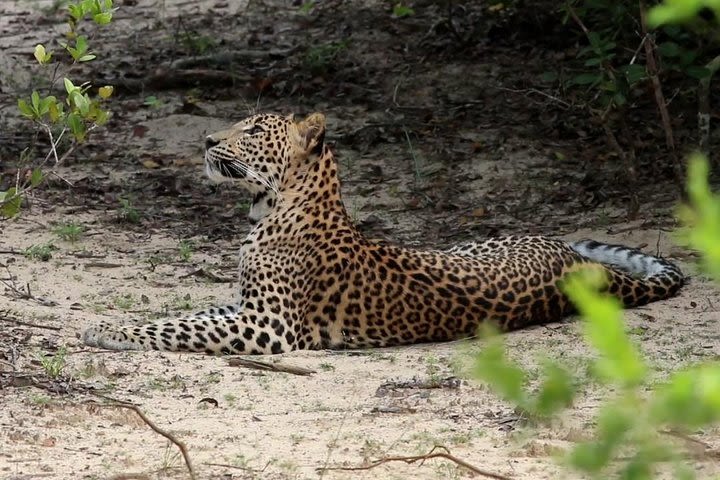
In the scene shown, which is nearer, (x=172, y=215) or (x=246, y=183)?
(x=246, y=183)

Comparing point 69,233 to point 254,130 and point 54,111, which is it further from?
point 54,111

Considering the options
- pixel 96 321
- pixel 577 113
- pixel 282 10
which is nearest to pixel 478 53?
pixel 577 113

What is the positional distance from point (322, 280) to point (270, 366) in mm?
1002

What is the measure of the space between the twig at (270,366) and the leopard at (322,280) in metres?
0.45

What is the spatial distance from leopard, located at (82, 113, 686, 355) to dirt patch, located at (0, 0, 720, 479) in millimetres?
239

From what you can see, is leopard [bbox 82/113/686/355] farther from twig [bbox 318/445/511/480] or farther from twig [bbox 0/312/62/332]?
twig [bbox 318/445/511/480]

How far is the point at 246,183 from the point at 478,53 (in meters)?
5.91

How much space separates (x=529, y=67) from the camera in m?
13.4

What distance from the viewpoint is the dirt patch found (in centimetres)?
559

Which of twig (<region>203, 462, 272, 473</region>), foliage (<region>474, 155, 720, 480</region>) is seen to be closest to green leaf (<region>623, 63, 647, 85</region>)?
twig (<region>203, 462, 272, 473</region>)

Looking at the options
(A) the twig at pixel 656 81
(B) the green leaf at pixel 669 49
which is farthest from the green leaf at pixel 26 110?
(B) the green leaf at pixel 669 49

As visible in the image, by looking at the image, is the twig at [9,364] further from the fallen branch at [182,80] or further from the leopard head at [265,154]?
the fallen branch at [182,80]

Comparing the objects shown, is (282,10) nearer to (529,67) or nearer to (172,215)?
(529,67)

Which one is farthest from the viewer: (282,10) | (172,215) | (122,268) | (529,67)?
(282,10)
